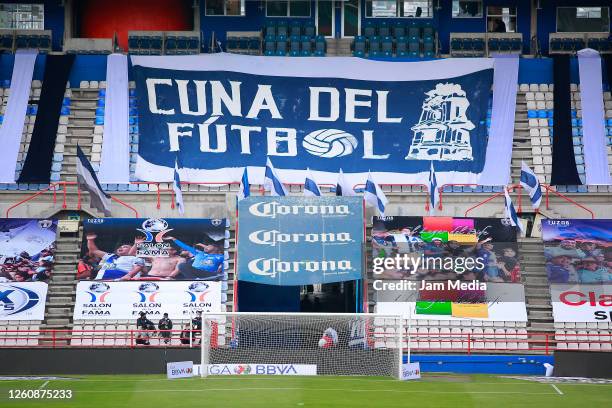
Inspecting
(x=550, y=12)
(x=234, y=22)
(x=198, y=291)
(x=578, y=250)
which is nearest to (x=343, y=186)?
(x=198, y=291)

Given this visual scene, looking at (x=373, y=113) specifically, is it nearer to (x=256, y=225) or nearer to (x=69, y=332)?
(x=256, y=225)

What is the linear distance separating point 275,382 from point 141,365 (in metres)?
5.48

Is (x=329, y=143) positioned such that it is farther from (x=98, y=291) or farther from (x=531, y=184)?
(x=98, y=291)

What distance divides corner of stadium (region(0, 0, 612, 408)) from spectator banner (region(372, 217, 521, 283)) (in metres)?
0.06

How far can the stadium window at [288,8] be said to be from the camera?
45250 millimetres

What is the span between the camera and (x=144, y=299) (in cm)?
3691

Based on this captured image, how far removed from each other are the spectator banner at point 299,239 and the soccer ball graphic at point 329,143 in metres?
4.01

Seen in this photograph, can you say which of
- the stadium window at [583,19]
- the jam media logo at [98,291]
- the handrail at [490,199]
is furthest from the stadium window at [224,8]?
the jam media logo at [98,291]

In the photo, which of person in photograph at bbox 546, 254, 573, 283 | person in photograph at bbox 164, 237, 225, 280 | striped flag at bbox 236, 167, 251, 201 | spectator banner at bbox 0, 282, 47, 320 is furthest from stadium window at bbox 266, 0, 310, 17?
spectator banner at bbox 0, 282, 47, 320

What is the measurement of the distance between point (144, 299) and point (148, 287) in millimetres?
411

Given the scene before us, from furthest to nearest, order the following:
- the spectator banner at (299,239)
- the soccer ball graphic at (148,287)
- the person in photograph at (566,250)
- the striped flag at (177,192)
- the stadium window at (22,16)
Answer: the stadium window at (22,16) → the person in photograph at (566,250) → the striped flag at (177,192) → the soccer ball graphic at (148,287) → the spectator banner at (299,239)

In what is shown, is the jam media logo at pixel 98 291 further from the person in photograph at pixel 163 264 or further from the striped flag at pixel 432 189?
the striped flag at pixel 432 189

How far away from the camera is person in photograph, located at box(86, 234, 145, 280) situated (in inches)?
1473

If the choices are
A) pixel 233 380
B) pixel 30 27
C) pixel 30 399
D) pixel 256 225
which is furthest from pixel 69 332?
pixel 30 27
